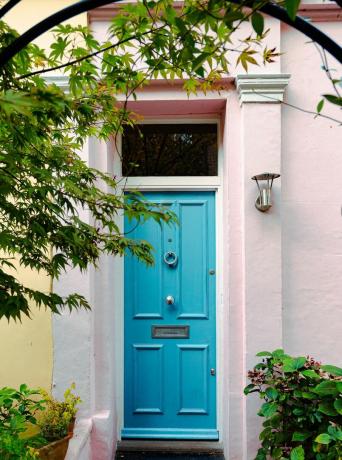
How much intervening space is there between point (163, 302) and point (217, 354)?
651 millimetres

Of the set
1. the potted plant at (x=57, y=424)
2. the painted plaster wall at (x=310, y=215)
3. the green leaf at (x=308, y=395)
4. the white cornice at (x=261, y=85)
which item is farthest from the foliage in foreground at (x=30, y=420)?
the white cornice at (x=261, y=85)

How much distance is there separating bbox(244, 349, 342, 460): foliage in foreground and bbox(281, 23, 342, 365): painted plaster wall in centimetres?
34

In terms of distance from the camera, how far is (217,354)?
3678 millimetres

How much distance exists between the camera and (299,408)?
2785 mm

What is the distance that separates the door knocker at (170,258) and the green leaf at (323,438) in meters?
1.73

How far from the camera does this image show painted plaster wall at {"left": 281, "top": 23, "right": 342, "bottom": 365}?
10.9 ft

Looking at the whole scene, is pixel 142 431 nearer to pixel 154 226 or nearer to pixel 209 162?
pixel 154 226

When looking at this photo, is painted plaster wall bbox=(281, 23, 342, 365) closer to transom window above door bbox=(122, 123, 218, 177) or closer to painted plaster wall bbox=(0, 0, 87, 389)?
transom window above door bbox=(122, 123, 218, 177)

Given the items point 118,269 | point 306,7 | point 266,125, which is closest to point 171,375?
point 118,269

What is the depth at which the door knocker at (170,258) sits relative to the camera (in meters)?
3.70

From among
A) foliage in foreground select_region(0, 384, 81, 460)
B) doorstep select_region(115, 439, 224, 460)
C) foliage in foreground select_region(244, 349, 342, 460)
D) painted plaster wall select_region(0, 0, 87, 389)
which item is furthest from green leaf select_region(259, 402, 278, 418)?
painted plaster wall select_region(0, 0, 87, 389)

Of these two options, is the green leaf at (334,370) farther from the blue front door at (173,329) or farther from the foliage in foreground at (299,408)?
the blue front door at (173,329)

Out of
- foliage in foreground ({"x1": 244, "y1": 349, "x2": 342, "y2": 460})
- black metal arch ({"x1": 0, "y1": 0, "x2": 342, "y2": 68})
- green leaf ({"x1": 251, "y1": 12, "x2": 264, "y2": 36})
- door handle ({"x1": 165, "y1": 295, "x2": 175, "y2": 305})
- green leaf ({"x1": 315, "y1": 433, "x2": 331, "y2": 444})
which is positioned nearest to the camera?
green leaf ({"x1": 251, "y1": 12, "x2": 264, "y2": 36})

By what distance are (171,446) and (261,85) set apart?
10.00 feet
